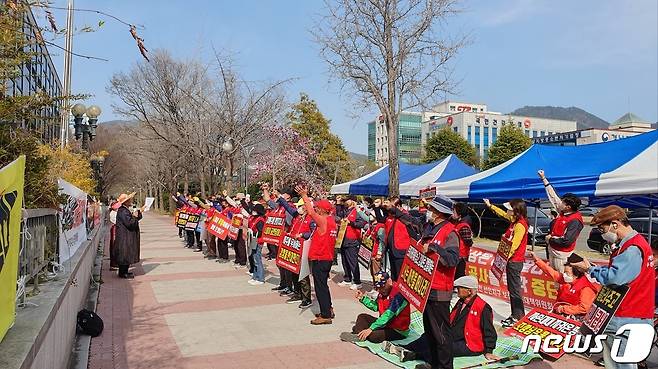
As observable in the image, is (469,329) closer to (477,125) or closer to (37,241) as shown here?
(37,241)

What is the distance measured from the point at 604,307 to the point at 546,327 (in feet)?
7.65

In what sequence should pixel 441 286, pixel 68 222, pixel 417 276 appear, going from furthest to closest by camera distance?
1. pixel 68 222
2. pixel 417 276
3. pixel 441 286

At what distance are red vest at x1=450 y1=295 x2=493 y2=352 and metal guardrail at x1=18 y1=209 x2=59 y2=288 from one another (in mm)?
4277

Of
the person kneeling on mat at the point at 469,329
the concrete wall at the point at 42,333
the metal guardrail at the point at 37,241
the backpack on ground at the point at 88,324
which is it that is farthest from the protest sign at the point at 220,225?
the person kneeling on mat at the point at 469,329

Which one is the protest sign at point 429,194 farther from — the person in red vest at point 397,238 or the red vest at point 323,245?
the red vest at point 323,245

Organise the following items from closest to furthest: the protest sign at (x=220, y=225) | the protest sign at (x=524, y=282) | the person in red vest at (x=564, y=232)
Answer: the person in red vest at (x=564, y=232) < the protest sign at (x=524, y=282) < the protest sign at (x=220, y=225)

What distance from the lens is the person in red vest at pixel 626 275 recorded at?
411 cm

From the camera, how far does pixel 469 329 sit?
20.5ft

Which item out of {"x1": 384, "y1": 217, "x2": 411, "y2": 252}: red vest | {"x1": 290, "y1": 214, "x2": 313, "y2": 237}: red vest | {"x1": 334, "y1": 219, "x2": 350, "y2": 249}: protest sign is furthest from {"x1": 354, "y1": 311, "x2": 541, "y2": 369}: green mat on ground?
{"x1": 334, "y1": 219, "x2": 350, "y2": 249}: protest sign

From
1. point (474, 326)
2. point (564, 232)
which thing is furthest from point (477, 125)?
point (474, 326)

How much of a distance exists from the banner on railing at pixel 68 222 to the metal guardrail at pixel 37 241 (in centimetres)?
11

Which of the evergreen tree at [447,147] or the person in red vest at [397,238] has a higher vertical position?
the evergreen tree at [447,147]

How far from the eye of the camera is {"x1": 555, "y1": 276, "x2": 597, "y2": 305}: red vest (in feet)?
21.2

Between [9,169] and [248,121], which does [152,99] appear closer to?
[248,121]
